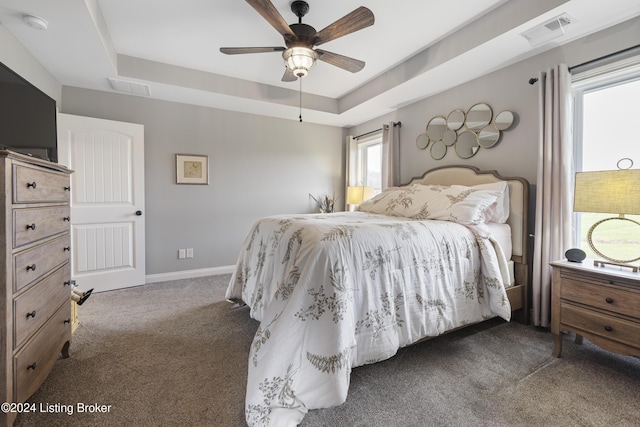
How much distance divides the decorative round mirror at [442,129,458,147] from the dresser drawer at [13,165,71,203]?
343 centimetres

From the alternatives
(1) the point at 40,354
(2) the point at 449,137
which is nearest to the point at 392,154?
(2) the point at 449,137

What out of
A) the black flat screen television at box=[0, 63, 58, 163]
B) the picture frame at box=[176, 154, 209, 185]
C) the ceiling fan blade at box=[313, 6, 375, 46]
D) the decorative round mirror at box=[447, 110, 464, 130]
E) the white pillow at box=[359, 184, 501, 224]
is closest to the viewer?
the black flat screen television at box=[0, 63, 58, 163]

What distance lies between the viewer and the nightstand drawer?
61.1 inches

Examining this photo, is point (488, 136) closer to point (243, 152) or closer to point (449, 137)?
point (449, 137)

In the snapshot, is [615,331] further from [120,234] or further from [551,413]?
[120,234]

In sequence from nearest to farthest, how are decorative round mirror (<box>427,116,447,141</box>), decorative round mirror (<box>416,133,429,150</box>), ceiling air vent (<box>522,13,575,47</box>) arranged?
1. ceiling air vent (<box>522,13,575,47</box>)
2. decorative round mirror (<box>427,116,447,141</box>)
3. decorative round mirror (<box>416,133,429,150</box>)

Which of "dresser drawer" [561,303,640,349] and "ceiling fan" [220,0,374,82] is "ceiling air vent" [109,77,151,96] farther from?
"dresser drawer" [561,303,640,349]

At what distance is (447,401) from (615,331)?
108 cm

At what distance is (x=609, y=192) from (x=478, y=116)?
1.53 m

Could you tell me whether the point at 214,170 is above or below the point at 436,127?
below

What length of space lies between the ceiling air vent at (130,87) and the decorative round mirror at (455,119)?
11.2 ft

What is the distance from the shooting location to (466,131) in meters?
3.04

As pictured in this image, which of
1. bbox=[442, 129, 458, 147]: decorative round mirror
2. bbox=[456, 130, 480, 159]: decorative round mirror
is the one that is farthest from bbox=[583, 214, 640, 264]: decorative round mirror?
bbox=[442, 129, 458, 147]: decorative round mirror

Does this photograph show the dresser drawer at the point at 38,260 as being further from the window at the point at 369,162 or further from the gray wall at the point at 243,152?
the window at the point at 369,162
